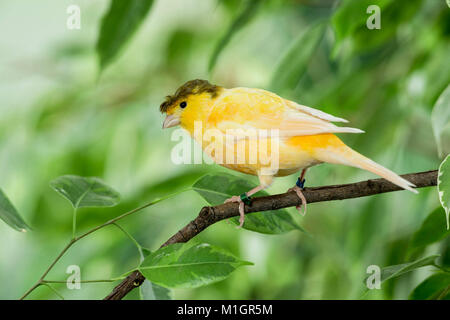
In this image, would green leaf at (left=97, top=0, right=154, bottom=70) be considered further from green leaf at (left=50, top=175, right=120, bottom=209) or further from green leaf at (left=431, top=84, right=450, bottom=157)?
green leaf at (left=431, top=84, right=450, bottom=157)

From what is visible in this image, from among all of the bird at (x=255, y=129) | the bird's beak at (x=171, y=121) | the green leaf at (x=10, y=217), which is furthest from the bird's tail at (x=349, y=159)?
the green leaf at (x=10, y=217)

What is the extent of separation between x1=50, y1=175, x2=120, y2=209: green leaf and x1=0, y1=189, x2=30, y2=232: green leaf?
0.12 ft

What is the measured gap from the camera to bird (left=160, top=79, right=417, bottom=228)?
0.38m

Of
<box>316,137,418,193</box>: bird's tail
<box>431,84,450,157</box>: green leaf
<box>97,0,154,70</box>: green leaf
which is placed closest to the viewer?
<box>316,137,418,193</box>: bird's tail

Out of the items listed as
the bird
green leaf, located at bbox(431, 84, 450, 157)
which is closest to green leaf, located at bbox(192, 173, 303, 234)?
the bird

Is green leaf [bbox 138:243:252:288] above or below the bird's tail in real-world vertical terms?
below

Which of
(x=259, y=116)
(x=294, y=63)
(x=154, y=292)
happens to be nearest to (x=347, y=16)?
(x=294, y=63)

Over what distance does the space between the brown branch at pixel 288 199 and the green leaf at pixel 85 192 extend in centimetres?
8

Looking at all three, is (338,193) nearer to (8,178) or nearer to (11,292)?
(8,178)

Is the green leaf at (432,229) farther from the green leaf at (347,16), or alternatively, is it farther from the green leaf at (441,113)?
the green leaf at (347,16)

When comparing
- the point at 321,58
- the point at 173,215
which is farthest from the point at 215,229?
the point at 321,58

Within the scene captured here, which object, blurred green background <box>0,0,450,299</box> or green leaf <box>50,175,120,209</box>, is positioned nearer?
green leaf <box>50,175,120,209</box>

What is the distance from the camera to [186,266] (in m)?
0.38

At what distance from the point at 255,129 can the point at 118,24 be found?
232 mm
